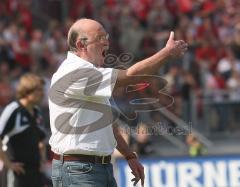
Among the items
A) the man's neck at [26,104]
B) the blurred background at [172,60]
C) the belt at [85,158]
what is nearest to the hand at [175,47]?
the belt at [85,158]

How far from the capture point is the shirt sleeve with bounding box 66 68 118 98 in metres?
5.57

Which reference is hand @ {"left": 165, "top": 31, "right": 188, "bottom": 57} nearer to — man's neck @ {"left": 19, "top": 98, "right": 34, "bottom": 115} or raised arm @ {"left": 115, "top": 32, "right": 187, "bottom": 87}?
raised arm @ {"left": 115, "top": 32, "right": 187, "bottom": 87}

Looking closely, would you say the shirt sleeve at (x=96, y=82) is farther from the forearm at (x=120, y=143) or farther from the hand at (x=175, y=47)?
the forearm at (x=120, y=143)

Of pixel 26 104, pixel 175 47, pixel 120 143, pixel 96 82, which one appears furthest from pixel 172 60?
pixel 175 47

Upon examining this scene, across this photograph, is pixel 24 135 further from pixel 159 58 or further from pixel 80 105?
pixel 159 58

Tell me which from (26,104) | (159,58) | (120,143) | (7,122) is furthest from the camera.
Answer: (26,104)

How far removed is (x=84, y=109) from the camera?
5676 millimetres

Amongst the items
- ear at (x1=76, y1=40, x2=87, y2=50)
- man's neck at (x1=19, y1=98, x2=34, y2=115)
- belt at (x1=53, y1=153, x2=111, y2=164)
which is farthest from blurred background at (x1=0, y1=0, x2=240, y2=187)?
ear at (x1=76, y1=40, x2=87, y2=50)

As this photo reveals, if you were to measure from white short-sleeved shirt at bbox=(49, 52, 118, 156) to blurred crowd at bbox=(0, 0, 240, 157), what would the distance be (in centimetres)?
843

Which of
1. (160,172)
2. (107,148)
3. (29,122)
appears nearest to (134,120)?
(160,172)

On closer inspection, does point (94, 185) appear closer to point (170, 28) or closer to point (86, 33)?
point (86, 33)

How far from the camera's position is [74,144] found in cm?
566

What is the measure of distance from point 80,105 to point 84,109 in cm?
4

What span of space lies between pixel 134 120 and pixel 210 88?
5424mm
